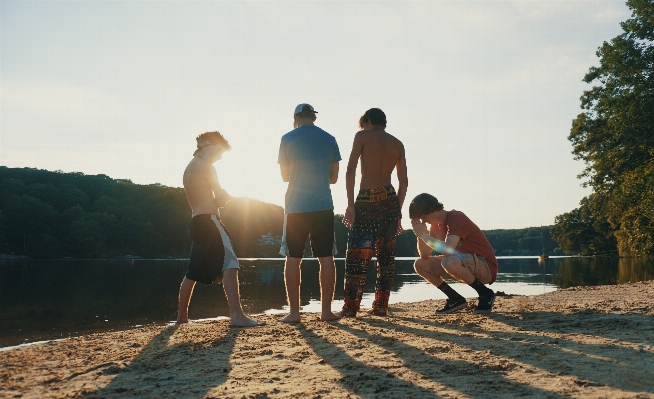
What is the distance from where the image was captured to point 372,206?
5836mm

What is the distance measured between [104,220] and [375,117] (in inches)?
3384

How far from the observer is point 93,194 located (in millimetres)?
105188

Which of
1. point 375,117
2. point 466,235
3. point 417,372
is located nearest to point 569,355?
point 417,372

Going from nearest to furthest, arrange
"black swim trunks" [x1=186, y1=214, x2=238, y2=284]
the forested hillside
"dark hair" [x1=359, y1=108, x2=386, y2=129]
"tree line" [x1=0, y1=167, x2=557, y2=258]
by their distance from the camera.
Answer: "black swim trunks" [x1=186, y1=214, x2=238, y2=284], "dark hair" [x1=359, y1=108, x2=386, y2=129], the forested hillside, "tree line" [x1=0, y1=167, x2=557, y2=258]

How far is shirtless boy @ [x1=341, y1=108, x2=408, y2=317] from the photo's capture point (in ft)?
19.1

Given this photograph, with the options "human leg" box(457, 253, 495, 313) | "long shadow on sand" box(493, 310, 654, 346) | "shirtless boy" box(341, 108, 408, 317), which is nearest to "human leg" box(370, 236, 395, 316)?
"shirtless boy" box(341, 108, 408, 317)

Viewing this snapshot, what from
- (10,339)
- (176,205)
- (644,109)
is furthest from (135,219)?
(10,339)

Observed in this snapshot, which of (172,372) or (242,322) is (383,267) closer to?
(242,322)

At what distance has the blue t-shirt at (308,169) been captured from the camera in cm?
557

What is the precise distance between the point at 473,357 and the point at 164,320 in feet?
24.7

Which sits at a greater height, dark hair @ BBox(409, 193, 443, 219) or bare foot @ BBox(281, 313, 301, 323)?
dark hair @ BBox(409, 193, 443, 219)

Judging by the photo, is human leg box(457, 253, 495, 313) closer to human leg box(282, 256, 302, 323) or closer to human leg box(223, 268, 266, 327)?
human leg box(282, 256, 302, 323)

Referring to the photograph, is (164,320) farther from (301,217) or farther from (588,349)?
(588,349)

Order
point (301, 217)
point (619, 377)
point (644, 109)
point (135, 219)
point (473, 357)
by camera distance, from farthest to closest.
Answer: point (135, 219) < point (644, 109) < point (301, 217) < point (473, 357) < point (619, 377)
